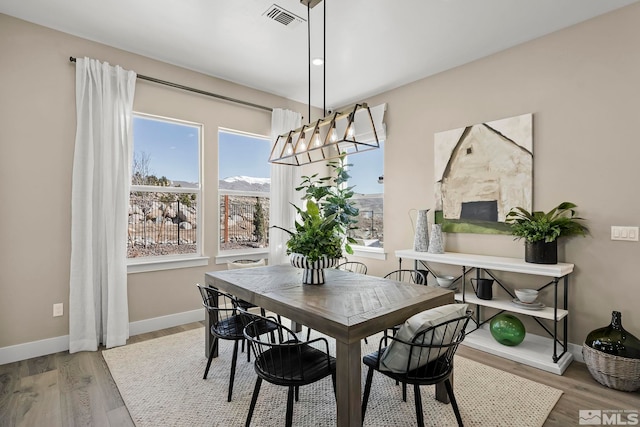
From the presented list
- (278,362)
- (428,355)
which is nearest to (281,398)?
(278,362)

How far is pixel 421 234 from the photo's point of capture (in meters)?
3.75

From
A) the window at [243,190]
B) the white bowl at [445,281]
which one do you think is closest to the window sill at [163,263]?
the window at [243,190]

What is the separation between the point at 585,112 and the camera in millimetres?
2824

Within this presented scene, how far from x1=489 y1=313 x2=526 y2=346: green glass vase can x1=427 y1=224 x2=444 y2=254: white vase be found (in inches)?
33.7

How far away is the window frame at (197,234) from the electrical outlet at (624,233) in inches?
155

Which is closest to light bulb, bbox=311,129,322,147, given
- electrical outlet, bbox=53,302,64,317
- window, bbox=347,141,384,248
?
window, bbox=347,141,384,248

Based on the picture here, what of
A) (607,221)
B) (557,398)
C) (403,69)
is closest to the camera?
(557,398)

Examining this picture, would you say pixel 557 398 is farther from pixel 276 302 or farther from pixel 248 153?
pixel 248 153

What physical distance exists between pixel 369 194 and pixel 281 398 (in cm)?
306

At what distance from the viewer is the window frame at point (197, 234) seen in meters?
3.54

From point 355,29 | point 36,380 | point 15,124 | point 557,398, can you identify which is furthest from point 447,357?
point 15,124

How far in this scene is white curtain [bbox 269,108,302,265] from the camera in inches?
178

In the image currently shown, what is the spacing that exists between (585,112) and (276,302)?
298cm

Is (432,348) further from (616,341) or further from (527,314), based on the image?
(616,341)
